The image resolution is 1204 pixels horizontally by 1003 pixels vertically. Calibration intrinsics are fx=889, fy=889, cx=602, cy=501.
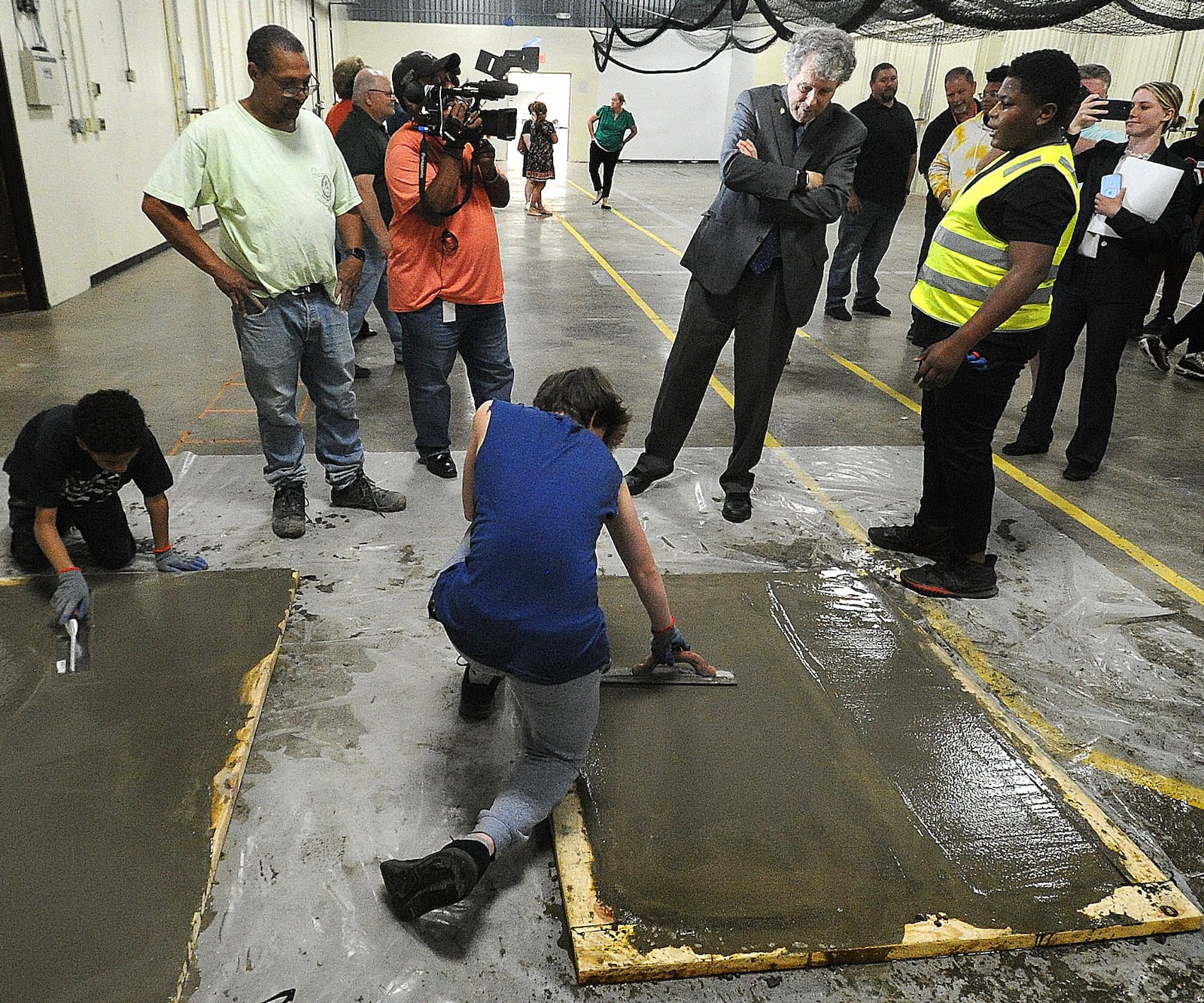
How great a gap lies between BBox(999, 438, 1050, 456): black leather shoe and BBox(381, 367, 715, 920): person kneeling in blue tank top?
3.41m

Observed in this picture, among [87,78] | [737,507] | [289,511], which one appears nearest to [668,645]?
[737,507]

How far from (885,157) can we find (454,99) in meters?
4.68

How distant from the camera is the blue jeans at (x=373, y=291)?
5.25m

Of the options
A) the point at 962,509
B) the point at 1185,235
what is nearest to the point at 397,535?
the point at 962,509

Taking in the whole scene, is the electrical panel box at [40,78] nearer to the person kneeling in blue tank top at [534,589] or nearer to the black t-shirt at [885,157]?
the black t-shirt at [885,157]

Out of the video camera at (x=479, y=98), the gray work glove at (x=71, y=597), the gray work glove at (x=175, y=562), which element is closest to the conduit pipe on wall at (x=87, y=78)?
the video camera at (x=479, y=98)

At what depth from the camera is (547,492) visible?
76.5 inches

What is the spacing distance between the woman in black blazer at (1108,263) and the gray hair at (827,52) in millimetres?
1480

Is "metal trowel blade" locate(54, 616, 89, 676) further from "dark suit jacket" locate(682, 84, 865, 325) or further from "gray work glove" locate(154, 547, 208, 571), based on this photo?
"dark suit jacket" locate(682, 84, 865, 325)

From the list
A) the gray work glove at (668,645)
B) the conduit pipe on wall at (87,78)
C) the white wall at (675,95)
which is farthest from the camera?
the white wall at (675,95)

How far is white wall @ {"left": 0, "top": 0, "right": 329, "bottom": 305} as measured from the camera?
7.03m

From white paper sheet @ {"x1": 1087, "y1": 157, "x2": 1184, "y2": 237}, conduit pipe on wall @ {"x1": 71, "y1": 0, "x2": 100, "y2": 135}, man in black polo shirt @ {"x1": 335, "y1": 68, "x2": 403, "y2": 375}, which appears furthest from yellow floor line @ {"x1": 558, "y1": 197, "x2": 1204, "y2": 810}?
→ conduit pipe on wall @ {"x1": 71, "y1": 0, "x2": 100, "y2": 135}

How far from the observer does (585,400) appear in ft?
6.84

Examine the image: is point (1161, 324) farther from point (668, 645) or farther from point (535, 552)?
point (535, 552)
